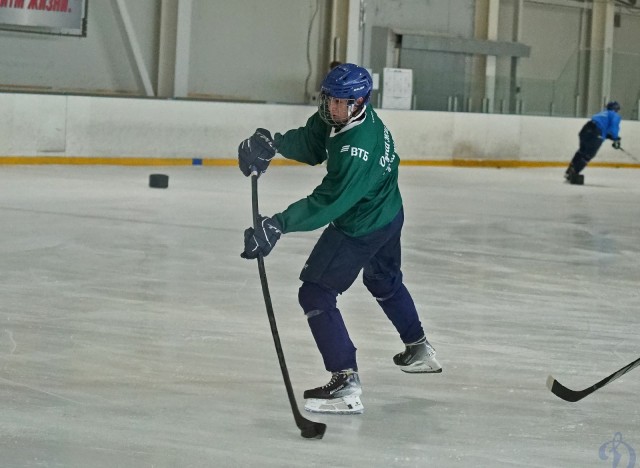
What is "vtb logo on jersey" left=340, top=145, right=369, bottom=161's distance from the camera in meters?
3.38

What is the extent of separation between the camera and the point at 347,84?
3.42 metres

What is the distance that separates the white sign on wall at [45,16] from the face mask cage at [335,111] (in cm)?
1154

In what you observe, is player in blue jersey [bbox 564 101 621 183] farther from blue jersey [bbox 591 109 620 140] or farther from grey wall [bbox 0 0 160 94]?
grey wall [bbox 0 0 160 94]

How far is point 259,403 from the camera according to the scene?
11.9ft

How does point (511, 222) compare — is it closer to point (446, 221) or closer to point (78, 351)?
point (446, 221)

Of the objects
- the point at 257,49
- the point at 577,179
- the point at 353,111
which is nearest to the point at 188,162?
the point at 257,49

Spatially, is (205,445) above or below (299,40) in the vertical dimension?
below

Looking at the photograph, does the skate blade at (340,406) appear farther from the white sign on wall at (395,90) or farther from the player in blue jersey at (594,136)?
the white sign on wall at (395,90)

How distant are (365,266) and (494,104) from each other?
14708 mm

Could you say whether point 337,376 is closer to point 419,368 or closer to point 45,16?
point 419,368

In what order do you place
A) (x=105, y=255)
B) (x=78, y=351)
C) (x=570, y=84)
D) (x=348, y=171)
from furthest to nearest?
(x=570, y=84)
(x=105, y=255)
(x=78, y=351)
(x=348, y=171)

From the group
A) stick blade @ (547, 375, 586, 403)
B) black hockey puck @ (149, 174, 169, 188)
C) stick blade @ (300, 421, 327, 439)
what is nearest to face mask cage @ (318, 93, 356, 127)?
stick blade @ (300, 421, 327, 439)

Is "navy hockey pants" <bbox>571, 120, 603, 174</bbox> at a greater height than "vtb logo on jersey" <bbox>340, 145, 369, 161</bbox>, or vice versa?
"navy hockey pants" <bbox>571, 120, 603, 174</bbox>

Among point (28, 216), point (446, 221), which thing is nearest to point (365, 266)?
point (28, 216)
